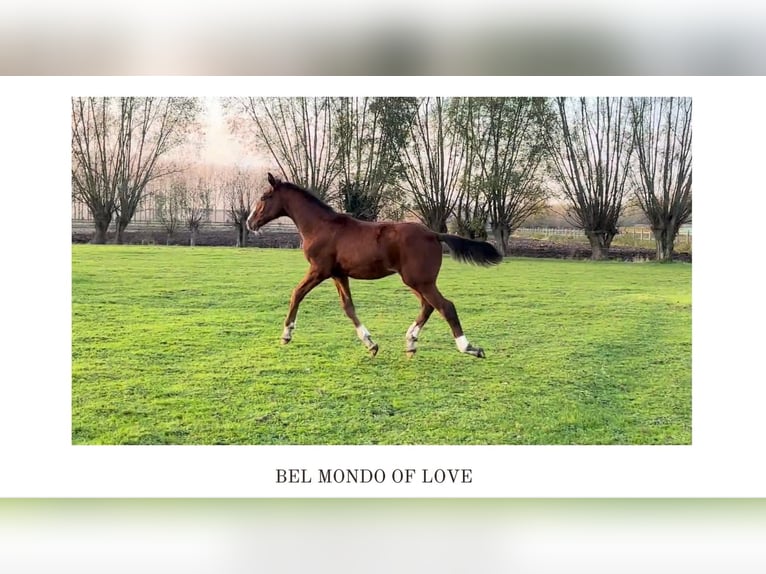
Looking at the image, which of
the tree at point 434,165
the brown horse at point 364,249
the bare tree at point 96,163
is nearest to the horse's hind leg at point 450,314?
the brown horse at point 364,249

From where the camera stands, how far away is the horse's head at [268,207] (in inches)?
150

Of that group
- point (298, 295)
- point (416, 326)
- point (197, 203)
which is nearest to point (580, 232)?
point (416, 326)

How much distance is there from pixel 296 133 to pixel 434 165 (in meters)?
0.94

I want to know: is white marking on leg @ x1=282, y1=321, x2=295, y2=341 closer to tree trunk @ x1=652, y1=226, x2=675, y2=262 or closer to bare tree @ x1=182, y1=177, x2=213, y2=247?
bare tree @ x1=182, y1=177, x2=213, y2=247

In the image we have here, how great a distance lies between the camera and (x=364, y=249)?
12.4 feet

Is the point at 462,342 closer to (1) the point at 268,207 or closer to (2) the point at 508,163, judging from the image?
(2) the point at 508,163

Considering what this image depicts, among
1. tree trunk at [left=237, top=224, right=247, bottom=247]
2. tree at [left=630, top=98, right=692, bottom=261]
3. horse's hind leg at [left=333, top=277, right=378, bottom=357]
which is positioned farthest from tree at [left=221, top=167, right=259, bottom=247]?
tree at [left=630, top=98, right=692, bottom=261]

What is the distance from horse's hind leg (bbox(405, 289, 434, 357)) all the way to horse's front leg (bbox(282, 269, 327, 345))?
67cm

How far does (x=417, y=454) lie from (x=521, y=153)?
2.10 metres

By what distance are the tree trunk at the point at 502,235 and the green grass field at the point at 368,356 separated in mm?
113

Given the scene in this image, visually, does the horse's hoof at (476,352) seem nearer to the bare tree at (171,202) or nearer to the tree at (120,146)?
the bare tree at (171,202)
